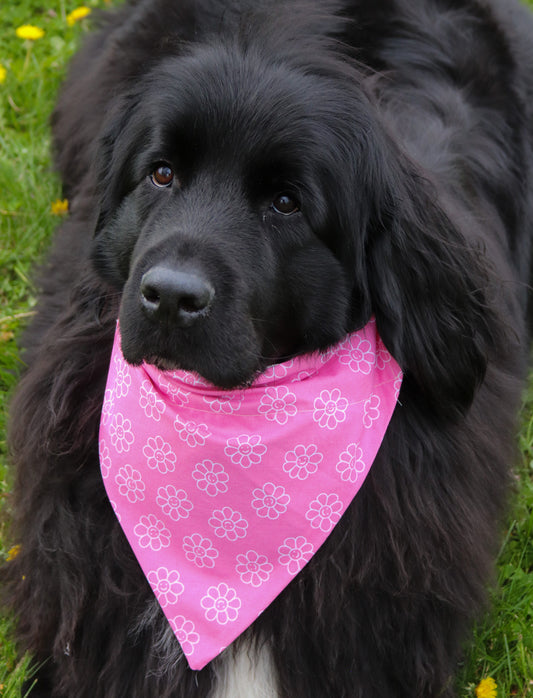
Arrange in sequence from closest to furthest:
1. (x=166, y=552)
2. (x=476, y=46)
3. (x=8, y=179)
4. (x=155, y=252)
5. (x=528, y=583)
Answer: (x=155, y=252) → (x=166, y=552) → (x=528, y=583) → (x=476, y=46) → (x=8, y=179)

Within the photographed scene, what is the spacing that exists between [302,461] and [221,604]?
40 cm

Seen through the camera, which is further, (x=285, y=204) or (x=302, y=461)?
(x=302, y=461)

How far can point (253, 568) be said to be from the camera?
237 cm

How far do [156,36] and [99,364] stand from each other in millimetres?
1454

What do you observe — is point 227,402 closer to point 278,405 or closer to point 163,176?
point 278,405

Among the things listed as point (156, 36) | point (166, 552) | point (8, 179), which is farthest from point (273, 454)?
point (8, 179)

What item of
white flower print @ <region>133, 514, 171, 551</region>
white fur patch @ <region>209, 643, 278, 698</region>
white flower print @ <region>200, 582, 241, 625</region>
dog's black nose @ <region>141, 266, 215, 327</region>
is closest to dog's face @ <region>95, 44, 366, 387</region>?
dog's black nose @ <region>141, 266, 215, 327</region>

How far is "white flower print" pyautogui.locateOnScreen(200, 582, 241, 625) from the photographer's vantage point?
2.33 m

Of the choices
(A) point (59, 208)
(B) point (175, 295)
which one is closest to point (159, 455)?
(B) point (175, 295)

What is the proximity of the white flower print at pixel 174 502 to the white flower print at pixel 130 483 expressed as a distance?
0.05m

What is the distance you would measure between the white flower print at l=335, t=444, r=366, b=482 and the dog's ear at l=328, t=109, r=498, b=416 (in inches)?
8.6

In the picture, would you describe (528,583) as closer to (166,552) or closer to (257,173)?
(166,552)

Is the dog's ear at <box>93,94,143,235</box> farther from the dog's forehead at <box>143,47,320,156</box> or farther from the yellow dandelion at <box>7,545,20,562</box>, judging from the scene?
the yellow dandelion at <box>7,545,20,562</box>

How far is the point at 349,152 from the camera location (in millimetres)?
2168
